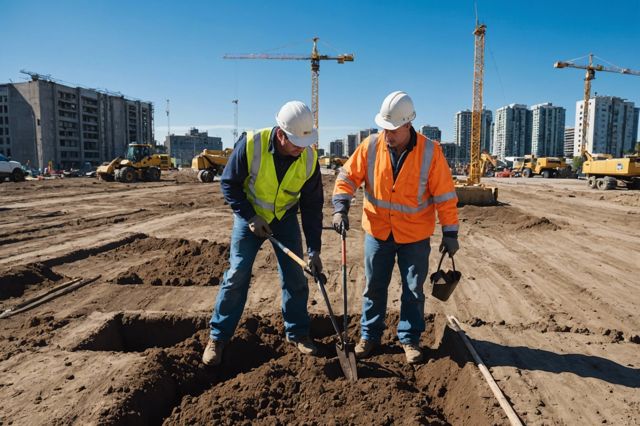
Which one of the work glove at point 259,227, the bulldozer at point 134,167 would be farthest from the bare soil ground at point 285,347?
the bulldozer at point 134,167

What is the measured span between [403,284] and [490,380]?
3.00 ft

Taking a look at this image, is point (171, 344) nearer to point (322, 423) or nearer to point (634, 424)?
point (322, 423)

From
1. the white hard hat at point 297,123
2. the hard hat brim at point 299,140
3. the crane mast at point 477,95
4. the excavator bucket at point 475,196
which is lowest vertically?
the excavator bucket at point 475,196

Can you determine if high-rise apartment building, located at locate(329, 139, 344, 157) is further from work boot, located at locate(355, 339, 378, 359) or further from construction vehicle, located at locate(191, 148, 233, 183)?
work boot, located at locate(355, 339, 378, 359)

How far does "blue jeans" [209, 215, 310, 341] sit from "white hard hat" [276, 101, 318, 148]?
69 centimetres

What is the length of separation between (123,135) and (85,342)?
87.2 meters

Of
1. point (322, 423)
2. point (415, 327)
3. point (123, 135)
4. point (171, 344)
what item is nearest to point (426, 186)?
point (415, 327)

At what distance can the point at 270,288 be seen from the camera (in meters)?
5.36

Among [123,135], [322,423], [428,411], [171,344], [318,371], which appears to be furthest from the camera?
[123,135]

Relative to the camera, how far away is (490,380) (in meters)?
3.04

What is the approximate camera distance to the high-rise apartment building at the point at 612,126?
90562 mm

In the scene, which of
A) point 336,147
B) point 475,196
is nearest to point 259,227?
point 475,196

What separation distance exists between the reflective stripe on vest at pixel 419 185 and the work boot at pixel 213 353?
1642mm

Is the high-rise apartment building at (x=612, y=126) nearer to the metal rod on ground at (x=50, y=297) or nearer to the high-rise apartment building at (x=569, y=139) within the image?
the high-rise apartment building at (x=569, y=139)
